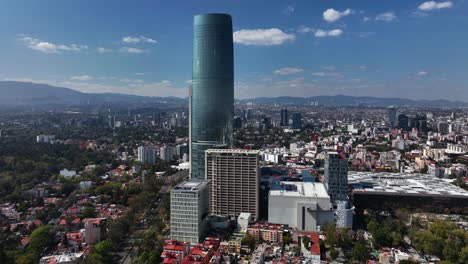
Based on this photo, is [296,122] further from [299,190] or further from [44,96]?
[44,96]

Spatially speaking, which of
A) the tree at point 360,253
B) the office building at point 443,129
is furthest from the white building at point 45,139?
Result: the office building at point 443,129

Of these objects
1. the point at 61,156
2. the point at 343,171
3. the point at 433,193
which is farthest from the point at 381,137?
the point at 61,156

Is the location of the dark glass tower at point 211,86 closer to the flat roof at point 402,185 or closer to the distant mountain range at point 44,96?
the flat roof at point 402,185

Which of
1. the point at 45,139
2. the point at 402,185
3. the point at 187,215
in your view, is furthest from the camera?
the point at 45,139

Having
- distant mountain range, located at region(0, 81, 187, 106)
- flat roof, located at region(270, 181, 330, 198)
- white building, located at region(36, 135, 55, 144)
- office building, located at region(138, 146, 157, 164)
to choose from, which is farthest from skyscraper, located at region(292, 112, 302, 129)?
distant mountain range, located at region(0, 81, 187, 106)

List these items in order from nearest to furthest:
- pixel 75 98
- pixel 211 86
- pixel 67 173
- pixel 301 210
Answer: pixel 301 210, pixel 211 86, pixel 67 173, pixel 75 98

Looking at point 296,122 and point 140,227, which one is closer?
point 140,227

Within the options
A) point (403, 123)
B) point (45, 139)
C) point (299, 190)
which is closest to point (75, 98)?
point (45, 139)

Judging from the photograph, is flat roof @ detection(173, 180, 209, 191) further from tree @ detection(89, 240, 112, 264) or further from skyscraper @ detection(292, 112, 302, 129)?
skyscraper @ detection(292, 112, 302, 129)
